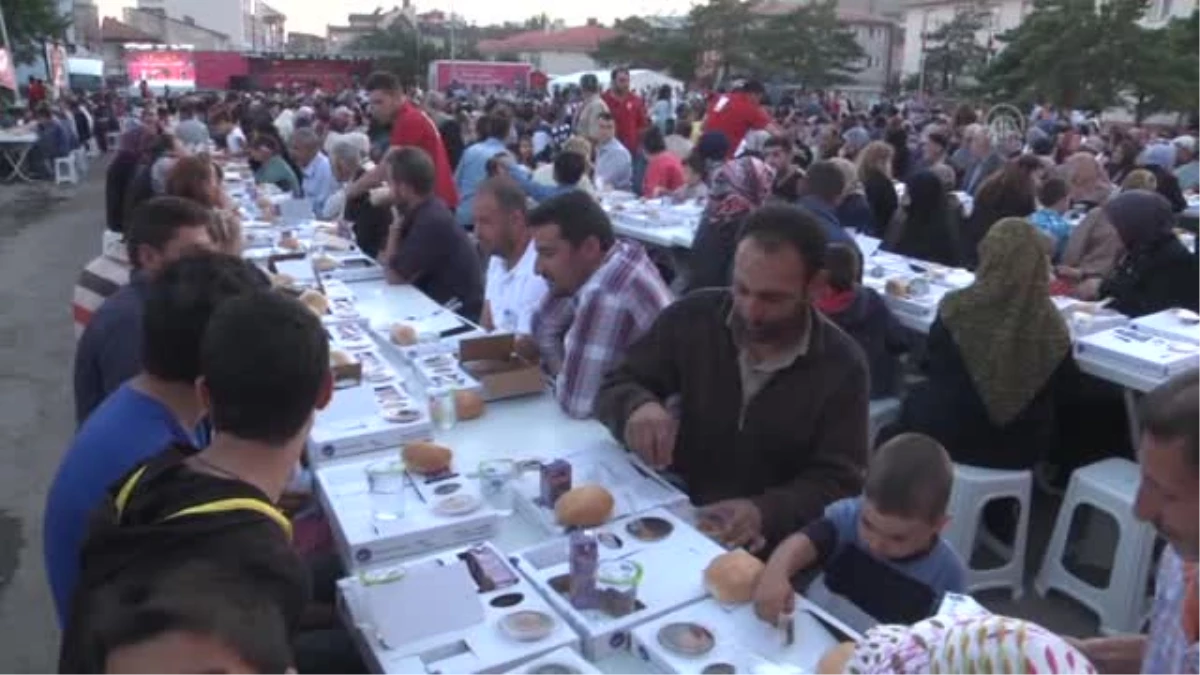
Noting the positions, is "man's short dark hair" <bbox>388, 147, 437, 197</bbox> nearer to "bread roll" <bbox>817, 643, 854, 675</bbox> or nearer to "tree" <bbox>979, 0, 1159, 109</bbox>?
"bread roll" <bbox>817, 643, 854, 675</bbox>

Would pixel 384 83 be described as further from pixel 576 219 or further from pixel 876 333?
pixel 576 219

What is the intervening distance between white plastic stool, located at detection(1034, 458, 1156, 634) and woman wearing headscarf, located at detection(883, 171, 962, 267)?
2667 mm

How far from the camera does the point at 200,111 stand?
64.5ft

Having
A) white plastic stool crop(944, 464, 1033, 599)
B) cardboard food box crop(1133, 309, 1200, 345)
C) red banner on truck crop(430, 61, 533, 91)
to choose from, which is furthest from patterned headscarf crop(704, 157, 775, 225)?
red banner on truck crop(430, 61, 533, 91)

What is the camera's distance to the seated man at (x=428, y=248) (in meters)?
5.14

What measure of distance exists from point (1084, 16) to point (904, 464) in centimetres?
2733

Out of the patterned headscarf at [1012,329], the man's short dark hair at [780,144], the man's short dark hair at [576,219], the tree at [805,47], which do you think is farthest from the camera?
the tree at [805,47]

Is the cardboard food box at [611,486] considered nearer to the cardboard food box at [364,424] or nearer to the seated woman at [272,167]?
the cardboard food box at [364,424]

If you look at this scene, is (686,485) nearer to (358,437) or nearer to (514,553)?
(514,553)

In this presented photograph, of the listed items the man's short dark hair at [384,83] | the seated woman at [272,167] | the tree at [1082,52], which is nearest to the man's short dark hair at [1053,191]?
the man's short dark hair at [384,83]

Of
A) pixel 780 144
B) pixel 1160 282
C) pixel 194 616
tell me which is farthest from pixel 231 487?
pixel 780 144

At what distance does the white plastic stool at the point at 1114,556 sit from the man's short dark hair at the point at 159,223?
3.39 metres

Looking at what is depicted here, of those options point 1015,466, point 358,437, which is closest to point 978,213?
point 1015,466

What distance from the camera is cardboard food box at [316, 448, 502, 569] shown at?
2260 mm
